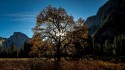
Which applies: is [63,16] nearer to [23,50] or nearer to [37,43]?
[37,43]

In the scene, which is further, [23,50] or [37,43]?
[23,50]

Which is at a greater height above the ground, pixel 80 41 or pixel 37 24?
pixel 37 24

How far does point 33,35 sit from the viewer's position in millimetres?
37250

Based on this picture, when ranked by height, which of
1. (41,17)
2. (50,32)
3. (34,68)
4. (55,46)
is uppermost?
(41,17)

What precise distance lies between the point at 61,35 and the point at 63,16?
3.66 meters

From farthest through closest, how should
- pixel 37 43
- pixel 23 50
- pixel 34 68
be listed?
pixel 23 50 < pixel 37 43 < pixel 34 68

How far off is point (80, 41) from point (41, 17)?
8857 mm

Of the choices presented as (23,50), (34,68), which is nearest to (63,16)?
(34,68)

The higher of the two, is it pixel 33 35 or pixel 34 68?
pixel 33 35

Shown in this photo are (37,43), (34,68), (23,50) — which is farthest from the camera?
(23,50)

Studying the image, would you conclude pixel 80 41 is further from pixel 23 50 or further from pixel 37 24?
pixel 23 50

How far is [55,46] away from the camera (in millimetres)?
37531

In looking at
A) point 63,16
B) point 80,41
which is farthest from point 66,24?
point 80,41

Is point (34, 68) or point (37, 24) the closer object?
point (34, 68)
